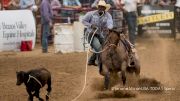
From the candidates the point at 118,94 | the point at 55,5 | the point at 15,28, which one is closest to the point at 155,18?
the point at 55,5

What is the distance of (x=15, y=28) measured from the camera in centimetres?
2250

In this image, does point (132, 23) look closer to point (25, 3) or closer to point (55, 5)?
point (55, 5)

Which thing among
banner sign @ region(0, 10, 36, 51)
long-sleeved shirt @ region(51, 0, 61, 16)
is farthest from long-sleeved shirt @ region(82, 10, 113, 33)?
long-sleeved shirt @ region(51, 0, 61, 16)

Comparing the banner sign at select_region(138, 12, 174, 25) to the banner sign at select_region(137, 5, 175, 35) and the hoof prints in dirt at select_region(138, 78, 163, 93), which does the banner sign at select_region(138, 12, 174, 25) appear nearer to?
the banner sign at select_region(137, 5, 175, 35)

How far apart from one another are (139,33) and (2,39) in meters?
6.14

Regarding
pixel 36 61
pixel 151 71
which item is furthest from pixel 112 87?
pixel 36 61

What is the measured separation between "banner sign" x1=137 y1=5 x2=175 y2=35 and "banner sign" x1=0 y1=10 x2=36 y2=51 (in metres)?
4.86

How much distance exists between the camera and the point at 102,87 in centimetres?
1395

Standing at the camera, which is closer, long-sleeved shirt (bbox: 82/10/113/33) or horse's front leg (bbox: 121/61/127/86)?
horse's front leg (bbox: 121/61/127/86)

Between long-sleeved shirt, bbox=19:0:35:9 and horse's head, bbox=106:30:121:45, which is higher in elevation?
horse's head, bbox=106:30:121:45

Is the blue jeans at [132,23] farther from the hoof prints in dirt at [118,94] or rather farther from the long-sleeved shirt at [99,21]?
the hoof prints in dirt at [118,94]

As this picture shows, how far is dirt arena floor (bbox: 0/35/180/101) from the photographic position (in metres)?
12.9

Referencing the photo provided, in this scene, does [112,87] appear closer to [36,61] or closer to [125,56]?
[125,56]

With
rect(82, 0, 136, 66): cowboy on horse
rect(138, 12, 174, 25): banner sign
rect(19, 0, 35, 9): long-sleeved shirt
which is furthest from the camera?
rect(138, 12, 174, 25): banner sign
